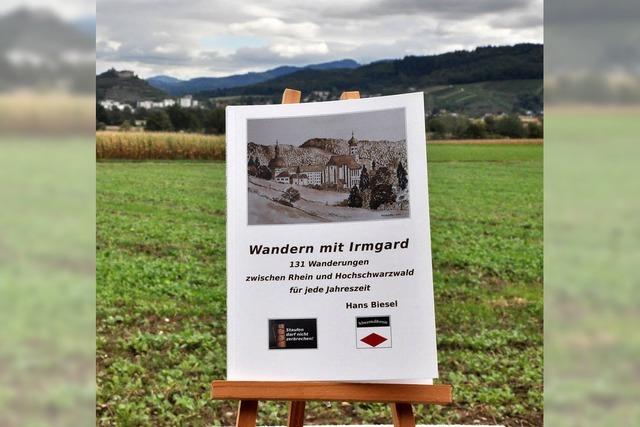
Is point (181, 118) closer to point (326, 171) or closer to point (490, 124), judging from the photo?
point (490, 124)

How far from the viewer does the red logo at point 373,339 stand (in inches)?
69.8

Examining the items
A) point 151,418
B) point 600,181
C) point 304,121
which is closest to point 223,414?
point 151,418

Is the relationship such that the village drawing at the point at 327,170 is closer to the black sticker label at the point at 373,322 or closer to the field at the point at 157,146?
the black sticker label at the point at 373,322

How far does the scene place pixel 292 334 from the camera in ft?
5.90

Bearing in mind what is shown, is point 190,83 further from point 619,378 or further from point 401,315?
point 401,315

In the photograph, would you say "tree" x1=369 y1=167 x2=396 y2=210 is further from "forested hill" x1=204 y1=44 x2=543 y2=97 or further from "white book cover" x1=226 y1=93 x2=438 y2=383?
"forested hill" x1=204 y1=44 x2=543 y2=97

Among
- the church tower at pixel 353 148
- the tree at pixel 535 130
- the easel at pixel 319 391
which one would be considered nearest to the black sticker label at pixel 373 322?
the easel at pixel 319 391

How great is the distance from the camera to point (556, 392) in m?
2.92

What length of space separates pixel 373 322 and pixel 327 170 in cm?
36

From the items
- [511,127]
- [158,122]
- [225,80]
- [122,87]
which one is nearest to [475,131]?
[511,127]

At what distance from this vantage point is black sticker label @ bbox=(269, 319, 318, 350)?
5.87 feet

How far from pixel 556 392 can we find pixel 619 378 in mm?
406

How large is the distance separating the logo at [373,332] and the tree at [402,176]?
0.29 metres

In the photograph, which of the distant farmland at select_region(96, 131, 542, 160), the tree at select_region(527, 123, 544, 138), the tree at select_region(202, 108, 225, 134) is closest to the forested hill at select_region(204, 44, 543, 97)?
the tree at select_region(202, 108, 225, 134)
